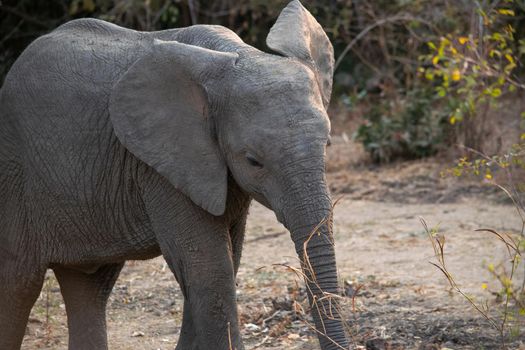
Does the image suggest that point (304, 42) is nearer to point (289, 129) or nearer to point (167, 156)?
point (289, 129)

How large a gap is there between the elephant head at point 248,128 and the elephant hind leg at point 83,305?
1.19 m

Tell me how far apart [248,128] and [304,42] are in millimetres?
600

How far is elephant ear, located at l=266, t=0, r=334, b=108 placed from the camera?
4617 mm

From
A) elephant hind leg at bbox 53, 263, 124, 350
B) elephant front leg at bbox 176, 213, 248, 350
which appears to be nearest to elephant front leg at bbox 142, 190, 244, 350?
elephant front leg at bbox 176, 213, 248, 350

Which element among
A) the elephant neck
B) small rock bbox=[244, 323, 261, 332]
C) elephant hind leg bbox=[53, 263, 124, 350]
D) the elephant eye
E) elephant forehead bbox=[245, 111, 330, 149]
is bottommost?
small rock bbox=[244, 323, 261, 332]

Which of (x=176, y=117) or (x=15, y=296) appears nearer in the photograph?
(x=176, y=117)

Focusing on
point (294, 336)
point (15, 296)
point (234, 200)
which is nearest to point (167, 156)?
point (234, 200)

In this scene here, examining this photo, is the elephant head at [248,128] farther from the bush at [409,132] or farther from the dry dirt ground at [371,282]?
the bush at [409,132]

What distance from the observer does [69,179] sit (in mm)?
4941

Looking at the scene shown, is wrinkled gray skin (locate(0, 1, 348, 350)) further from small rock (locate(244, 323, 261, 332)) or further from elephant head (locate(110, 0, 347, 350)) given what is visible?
small rock (locate(244, 323, 261, 332))

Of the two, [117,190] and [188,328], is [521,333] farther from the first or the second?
[117,190]

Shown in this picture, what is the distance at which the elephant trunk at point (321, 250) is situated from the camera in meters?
4.09

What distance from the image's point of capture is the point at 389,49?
13.1 m

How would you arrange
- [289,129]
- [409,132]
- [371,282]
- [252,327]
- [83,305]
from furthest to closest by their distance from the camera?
[409,132] < [371,282] < [252,327] < [83,305] < [289,129]
